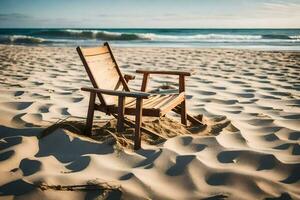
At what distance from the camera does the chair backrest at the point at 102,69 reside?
11.3 feet

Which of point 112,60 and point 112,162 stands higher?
point 112,60

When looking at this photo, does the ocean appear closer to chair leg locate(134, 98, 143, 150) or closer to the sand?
the sand

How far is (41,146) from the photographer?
3344 millimetres

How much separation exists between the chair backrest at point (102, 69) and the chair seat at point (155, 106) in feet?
0.35

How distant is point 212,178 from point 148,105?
1.07 meters

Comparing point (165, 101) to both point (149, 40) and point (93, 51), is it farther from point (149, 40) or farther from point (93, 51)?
point (149, 40)

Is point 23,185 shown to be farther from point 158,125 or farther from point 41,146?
point 158,125

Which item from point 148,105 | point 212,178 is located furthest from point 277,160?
point 148,105

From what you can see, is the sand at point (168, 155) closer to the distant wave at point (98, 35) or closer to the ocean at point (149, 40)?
the ocean at point (149, 40)

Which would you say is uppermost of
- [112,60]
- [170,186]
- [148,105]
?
[112,60]

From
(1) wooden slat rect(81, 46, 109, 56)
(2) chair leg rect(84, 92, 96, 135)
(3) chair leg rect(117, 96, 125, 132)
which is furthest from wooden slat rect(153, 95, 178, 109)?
(1) wooden slat rect(81, 46, 109, 56)

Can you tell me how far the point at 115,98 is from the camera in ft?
12.9

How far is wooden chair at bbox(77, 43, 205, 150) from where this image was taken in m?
3.12

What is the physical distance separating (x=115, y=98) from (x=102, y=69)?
0.38 metres
